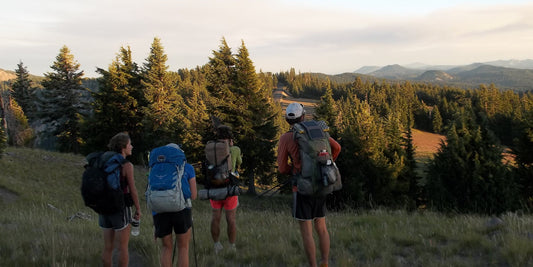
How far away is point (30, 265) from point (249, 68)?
845 inches

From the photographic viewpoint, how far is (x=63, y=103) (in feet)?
110

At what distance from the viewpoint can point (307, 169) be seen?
376 centimetres

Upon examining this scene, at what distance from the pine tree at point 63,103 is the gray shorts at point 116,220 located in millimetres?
34369

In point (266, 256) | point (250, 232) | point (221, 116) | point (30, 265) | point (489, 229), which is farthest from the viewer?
point (221, 116)

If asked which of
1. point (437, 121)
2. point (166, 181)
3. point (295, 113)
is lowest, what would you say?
point (437, 121)

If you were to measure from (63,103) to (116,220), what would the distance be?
36532 millimetres

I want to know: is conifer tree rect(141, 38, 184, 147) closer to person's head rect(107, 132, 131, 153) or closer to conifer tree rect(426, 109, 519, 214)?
conifer tree rect(426, 109, 519, 214)

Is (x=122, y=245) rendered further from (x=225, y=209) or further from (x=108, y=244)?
(x=225, y=209)

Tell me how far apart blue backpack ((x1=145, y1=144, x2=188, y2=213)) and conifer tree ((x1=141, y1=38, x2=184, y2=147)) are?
2804 cm

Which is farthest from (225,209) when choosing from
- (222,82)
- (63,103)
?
(63,103)

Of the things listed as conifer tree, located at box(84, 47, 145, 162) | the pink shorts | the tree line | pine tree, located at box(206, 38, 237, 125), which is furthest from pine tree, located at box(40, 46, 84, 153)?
the pink shorts

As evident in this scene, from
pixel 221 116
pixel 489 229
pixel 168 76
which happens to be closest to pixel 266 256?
pixel 489 229

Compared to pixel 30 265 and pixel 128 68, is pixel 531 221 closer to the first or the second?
pixel 30 265

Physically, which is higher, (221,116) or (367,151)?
(221,116)
